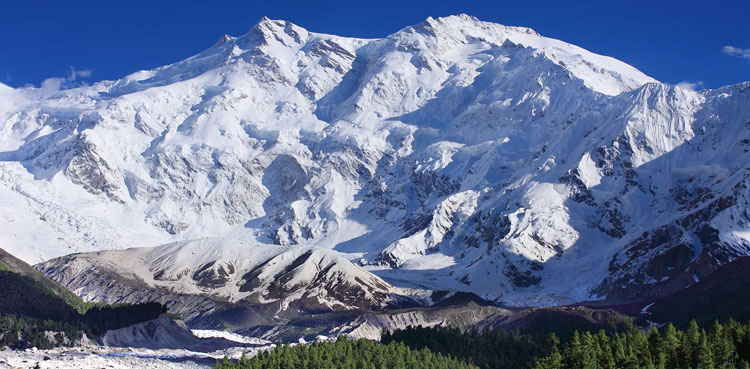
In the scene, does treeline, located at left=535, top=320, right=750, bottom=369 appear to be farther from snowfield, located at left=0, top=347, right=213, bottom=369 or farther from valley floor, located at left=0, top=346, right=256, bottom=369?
valley floor, located at left=0, top=346, right=256, bottom=369

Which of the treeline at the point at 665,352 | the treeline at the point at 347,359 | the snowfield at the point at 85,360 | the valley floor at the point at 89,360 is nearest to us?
the treeline at the point at 665,352

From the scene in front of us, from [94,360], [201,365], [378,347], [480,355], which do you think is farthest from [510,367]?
[94,360]

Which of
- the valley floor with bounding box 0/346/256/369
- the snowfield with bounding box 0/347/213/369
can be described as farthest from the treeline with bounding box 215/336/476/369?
the valley floor with bounding box 0/346/256/369

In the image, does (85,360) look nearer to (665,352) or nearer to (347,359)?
(347,359)

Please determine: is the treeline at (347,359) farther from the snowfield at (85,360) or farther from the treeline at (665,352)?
the treeline at (665,352)

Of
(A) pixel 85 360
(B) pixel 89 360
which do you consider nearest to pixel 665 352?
(B) pixel 89 360

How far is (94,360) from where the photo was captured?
568 ft

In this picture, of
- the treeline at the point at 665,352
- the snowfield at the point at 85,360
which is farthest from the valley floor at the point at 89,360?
the treeline at the point at 665,352

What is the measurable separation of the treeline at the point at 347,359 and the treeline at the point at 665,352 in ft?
88.9

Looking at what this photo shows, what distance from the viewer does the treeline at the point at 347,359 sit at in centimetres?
16925

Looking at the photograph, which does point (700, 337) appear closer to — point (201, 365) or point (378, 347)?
point (378, 347)

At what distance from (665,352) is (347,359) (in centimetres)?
5630

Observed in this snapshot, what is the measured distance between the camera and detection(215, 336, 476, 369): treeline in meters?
169

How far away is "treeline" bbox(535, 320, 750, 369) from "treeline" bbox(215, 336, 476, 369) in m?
27.1
